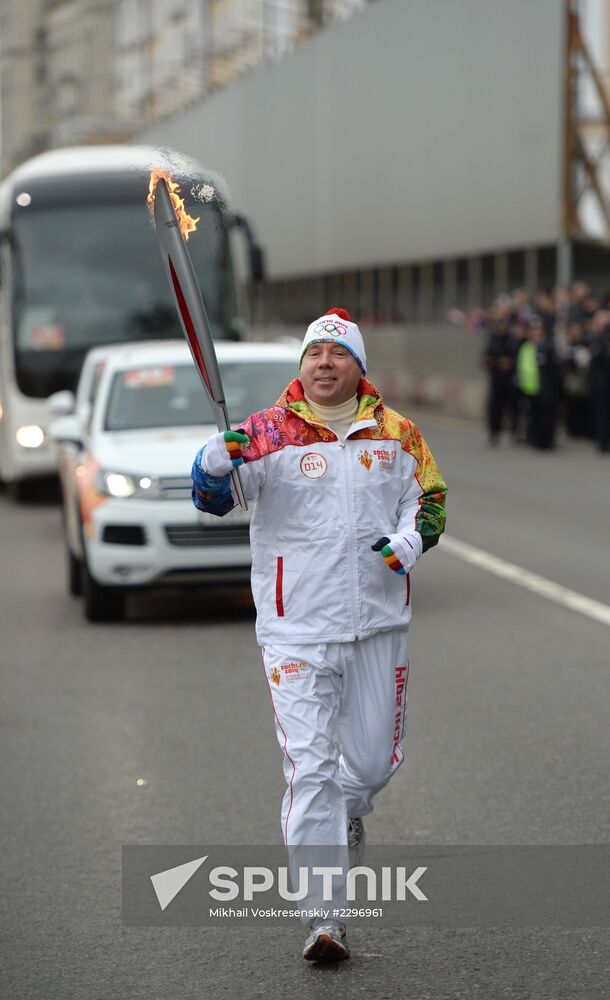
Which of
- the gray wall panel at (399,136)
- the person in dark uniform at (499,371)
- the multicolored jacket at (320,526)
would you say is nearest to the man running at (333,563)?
the multicolored jacket at (320,526)

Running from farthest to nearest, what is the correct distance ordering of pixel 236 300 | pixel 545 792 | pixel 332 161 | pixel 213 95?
pixel 213 95
pixel 332 161
pixel 236 300
pixel 545 792

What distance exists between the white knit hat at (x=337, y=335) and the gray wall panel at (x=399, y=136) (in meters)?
29.3

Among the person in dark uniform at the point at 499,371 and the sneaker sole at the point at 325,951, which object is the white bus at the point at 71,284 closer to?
the person in dark uniform at the point at 499,371

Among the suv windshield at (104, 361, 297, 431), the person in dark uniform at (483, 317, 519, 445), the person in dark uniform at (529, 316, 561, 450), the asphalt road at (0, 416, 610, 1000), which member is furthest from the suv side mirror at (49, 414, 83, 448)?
the person in dark uniform at (483, 317, 519, 445)

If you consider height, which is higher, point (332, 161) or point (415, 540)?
point (415, 540)

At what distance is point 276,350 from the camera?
41.7 feet

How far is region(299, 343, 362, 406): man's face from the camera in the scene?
5031 millimetres

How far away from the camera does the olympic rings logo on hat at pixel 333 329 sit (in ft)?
16.6

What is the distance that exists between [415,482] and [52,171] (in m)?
16.2

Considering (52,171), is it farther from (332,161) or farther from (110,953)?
(332,161)

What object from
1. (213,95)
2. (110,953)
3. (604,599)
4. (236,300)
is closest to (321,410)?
(110,953)

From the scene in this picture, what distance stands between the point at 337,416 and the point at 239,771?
8.25ft

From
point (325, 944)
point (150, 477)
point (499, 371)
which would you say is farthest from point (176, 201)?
point (499, 371)

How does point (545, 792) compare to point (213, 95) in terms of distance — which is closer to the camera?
point (545, 792)
